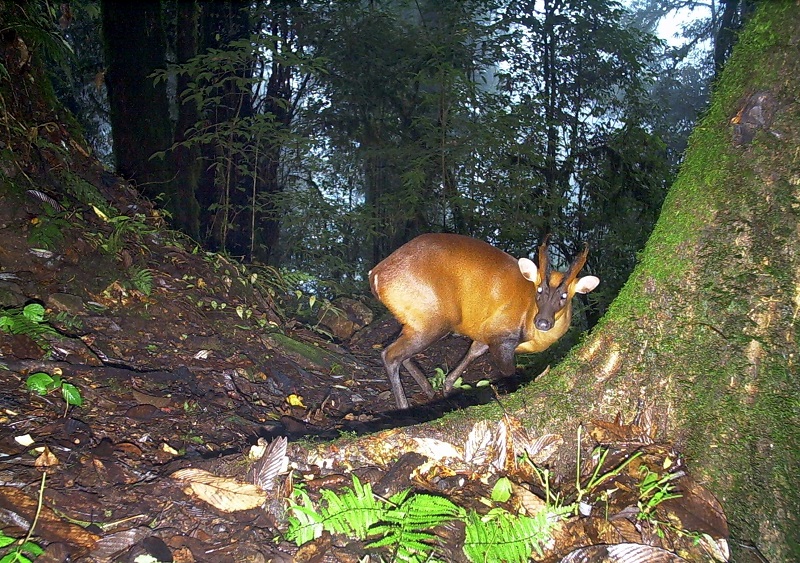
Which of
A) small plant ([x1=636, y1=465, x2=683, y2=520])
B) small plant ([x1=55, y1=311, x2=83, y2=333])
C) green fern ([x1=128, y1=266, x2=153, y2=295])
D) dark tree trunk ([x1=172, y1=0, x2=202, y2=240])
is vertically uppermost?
dark tree trunk ([x1=172, y1=0, x2=202, y2=240])

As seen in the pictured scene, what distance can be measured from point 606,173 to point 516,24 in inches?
141

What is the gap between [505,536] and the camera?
2.36 m

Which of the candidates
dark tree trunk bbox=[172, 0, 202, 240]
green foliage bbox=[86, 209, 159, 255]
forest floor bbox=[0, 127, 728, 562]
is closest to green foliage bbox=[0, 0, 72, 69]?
forest floor bbox=[0, 127, 728, 562]

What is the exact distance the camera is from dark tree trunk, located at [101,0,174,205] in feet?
26.6

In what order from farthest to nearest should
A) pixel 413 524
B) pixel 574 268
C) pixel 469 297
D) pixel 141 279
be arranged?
pixel 469 297
pixel 574 268
pixel 141 279
pixel 413 524

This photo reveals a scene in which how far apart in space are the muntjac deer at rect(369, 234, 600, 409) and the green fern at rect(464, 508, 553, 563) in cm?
268

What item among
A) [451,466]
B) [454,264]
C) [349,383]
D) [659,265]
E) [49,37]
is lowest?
[349,383]

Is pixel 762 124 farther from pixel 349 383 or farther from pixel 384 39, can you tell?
pixel 384 39

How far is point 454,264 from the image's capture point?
18.1 feet

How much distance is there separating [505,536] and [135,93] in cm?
831

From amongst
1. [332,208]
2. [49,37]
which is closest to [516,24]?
[332,208]

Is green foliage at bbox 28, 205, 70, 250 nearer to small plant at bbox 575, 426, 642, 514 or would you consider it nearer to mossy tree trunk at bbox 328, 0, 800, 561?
mossy tree trunk at bbox 328, 0, 800, 561

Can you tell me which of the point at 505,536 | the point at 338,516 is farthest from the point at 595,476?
the point at 338,516

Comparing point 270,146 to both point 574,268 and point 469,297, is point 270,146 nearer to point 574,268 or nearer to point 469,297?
point 469,297
